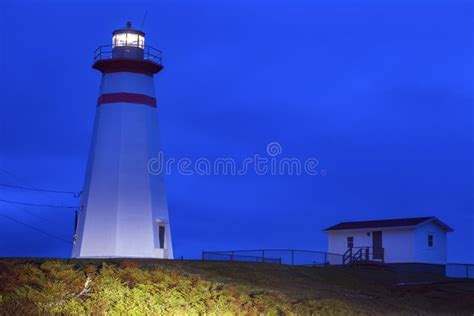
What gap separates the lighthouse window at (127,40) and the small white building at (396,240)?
18709mm

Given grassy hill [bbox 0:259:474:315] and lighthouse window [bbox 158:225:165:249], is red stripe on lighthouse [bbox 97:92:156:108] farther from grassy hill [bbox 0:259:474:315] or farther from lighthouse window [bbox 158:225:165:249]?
grassy hill [bbox 0:259:474:315]

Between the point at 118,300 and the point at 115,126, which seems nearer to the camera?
the point at 118,300

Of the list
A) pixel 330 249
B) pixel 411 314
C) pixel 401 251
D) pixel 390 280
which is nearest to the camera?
pixel 411 314

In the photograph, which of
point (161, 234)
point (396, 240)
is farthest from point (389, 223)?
point (161, 234)

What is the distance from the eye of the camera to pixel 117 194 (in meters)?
35.8

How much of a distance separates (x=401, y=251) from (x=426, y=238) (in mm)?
1887

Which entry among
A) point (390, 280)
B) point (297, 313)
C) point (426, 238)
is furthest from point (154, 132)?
point (297, 313)

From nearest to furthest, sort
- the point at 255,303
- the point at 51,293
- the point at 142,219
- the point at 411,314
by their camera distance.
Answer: the point at 51,293 < the point at 255,303 < the point at 411,314 < the point at 142,219

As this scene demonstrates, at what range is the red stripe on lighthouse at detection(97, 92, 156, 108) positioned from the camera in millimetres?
37003

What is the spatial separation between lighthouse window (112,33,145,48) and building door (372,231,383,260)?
19156mm

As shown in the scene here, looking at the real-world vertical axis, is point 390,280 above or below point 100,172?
below

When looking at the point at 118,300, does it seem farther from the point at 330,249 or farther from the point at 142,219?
the point at 330,249

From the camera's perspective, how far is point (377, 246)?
4609 cm

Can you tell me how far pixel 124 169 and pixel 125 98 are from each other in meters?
3.60
